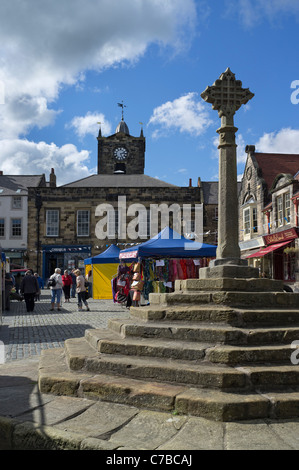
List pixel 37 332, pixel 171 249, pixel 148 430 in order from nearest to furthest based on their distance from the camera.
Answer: pixel 148 430, pixel 37 332, pixel 171 249

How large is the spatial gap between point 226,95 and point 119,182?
31.6m

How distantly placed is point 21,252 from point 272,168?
851 inches

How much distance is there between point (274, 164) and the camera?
25812mm

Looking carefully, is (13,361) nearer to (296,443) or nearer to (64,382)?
(64,382)

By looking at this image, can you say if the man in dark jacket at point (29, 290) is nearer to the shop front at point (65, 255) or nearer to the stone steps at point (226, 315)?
the stone steps at point (226, 315)

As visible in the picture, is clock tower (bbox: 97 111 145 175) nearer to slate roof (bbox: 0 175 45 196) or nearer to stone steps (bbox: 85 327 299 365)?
slate roof (bbox: 0 175 45 196)

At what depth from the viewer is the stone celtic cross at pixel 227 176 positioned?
5.96m

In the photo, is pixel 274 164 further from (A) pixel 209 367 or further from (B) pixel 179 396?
(B) pixel 179 396

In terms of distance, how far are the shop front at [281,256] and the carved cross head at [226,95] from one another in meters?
13.9

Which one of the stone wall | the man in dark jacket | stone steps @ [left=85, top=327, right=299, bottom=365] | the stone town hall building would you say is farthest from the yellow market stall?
the stone wall

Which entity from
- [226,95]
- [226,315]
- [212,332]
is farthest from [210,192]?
[212,332]

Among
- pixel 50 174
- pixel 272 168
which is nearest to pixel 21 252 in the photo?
pixel 50 174

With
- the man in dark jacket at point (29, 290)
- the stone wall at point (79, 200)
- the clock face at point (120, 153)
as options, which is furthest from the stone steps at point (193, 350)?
the clock face at point (120, 153)

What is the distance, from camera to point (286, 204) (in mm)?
21484
